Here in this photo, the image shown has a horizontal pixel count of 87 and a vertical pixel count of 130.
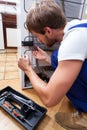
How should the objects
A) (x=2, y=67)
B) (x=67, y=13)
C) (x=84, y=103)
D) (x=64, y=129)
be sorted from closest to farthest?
(x=84, y=103) → (x=64, y=129) → (x=67, y=13) → (x=2, y=67)

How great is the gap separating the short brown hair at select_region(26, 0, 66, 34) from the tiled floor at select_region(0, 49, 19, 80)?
964 mm

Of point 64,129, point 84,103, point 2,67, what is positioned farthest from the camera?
point 2,67

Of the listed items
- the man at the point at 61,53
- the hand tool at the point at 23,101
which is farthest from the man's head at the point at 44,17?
the hand tool at the point at 23,101

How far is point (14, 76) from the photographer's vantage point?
1.59 metres

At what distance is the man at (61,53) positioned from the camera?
23.8 inches

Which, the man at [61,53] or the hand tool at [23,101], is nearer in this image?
the man at [61,53]

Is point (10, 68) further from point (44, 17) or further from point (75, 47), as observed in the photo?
point (75, 47)

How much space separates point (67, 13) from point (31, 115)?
0.88 metres

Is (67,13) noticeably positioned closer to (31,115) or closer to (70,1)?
(70,1)

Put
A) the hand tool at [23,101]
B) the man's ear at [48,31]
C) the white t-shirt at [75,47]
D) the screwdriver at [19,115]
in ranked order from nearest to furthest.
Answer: the white t-shirt at [75,47]
the man's ear at [48,31]
the screwdriver at [19,115]
the hand tool at [23,101]

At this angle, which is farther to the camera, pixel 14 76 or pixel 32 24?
pixel 14 76

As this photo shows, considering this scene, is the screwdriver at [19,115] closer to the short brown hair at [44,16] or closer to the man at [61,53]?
the man at [61,53]

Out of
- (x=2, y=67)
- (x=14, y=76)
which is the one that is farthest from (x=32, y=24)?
(x=2, y=67)

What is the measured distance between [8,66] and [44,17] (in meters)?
1.26
